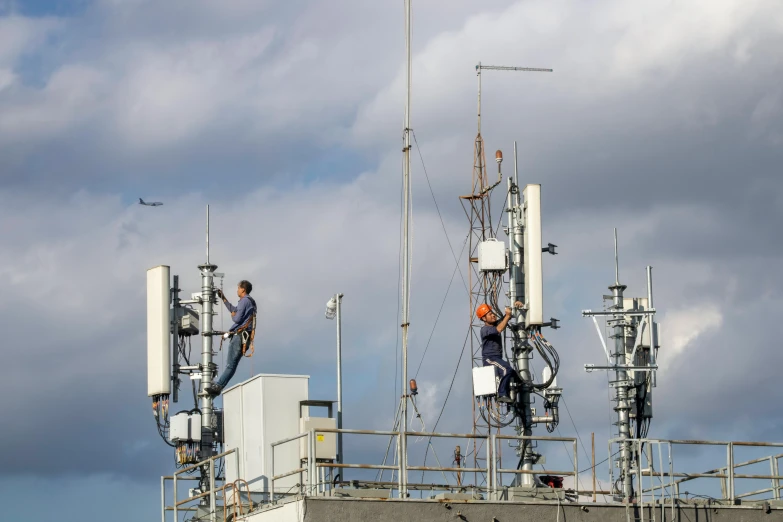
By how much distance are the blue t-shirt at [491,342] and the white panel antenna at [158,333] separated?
25.7 feet

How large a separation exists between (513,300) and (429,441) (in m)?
4.08

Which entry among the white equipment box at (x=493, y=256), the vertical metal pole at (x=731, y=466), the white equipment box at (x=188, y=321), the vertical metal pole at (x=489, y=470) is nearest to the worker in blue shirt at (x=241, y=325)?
the white equipment box at (x=188, y=321)

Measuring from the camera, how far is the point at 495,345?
108 ft

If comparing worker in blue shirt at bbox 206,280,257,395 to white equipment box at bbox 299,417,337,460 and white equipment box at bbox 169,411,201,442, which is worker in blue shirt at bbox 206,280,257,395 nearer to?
white equipment box at bbox 169,411,201,442

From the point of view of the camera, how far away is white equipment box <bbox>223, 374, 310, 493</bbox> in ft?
104

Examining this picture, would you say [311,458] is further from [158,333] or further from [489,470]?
[158,333]

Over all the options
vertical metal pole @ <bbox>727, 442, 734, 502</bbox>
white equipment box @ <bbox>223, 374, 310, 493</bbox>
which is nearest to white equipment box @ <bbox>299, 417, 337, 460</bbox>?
white equipment box @ <bbox>223, 374, 310, 493</bbox>

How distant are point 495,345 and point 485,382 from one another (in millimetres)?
862

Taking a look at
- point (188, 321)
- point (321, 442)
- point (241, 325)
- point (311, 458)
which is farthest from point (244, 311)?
point (311, 458)

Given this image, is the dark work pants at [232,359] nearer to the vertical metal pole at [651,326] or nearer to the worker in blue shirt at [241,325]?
the worker in blue shirt at [241,325]

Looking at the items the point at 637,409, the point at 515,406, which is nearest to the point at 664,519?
the point at 515,406

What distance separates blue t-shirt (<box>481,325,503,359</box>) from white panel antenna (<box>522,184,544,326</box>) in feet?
3.08

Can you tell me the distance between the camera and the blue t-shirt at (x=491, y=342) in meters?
32.7

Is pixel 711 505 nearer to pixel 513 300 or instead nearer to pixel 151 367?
pixel 513 300
